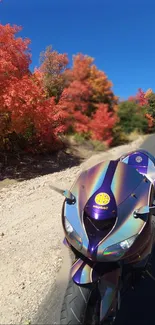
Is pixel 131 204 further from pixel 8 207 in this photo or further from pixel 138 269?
pixel 8 207

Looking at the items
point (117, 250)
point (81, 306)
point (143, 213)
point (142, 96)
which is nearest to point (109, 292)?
point (81, 306)

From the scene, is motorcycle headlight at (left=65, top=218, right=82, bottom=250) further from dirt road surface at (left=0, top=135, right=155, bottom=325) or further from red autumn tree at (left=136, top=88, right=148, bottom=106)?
red autumn tree at (left=136, top=88, right=148, bottom=106)

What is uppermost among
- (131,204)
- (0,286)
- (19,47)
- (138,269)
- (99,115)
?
(19,47)

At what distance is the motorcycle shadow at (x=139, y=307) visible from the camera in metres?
2.87

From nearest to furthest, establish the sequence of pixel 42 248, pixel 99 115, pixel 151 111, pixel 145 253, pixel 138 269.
→ pixel 145 253, pixel 138 269, pixel 42 248, pixel 99 115, pixel 151 111

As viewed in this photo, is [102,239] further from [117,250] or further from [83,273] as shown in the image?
[83,273]

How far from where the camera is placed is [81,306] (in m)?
2.26

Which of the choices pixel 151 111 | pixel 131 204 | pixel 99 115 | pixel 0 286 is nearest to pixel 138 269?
pixel 131 204

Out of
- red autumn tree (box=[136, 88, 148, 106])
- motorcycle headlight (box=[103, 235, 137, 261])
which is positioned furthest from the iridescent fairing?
red autumn tree (box=[136, 88, 148, 106])

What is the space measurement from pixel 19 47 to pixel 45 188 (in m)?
5.34

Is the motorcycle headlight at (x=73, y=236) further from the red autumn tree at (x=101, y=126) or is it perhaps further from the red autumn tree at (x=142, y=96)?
the red autumn tree at (x=142, y=96)

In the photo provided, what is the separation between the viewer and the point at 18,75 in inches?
411

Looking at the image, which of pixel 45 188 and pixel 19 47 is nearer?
pixel 45 188

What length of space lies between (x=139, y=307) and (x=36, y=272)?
4.29 feet
